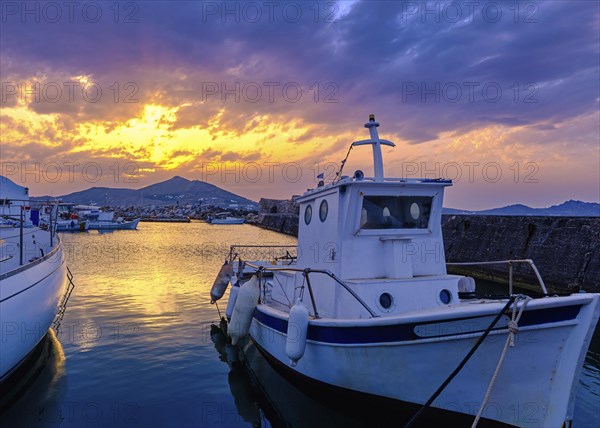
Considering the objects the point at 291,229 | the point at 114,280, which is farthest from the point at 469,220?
the point at 291,229

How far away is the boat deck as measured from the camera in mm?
9330

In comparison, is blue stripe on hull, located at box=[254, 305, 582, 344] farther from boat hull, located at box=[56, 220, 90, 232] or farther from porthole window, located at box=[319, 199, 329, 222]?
boat hull, located at box=[56, 220, 90, 232]

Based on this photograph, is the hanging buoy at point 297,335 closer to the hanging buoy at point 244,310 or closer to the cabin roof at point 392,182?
the cabin roof at point 392,182

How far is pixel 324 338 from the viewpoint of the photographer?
804 cm

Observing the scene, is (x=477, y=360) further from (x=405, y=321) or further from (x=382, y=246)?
(x=382, y=246)

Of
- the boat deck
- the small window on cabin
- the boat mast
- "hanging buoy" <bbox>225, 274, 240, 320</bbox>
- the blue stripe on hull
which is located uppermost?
the boat mast

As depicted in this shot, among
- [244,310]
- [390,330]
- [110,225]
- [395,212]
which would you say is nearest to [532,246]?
[395,212]

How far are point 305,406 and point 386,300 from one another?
2861 millimetres

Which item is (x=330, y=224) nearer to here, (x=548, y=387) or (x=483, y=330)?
(x=483, y=330)

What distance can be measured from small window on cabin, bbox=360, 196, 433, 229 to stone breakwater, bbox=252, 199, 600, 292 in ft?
41.5

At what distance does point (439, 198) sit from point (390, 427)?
482cm

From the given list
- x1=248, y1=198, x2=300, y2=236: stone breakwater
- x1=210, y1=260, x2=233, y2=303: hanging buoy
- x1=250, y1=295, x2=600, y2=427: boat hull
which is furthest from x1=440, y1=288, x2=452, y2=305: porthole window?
x1=248, y1=198, x2=300, y2=236: stone breakwater

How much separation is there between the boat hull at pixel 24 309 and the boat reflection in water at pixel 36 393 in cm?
53

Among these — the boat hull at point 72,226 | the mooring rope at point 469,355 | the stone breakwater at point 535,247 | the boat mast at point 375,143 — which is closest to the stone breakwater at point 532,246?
the stone breakwater at point 535,247
